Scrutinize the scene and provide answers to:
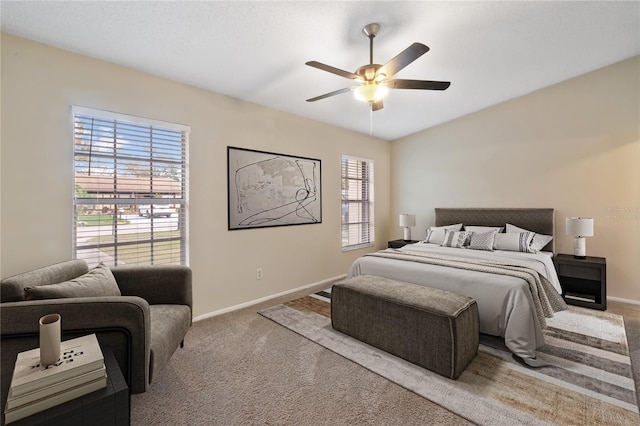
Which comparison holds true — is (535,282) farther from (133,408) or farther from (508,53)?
(133,408)

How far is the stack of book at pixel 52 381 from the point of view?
99 cm

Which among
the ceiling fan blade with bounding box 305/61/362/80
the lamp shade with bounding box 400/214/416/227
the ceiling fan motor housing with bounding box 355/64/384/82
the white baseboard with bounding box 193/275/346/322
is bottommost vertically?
the white baseboard with bounding box 193/275/346/322

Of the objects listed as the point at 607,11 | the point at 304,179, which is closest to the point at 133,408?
the point at 304,179

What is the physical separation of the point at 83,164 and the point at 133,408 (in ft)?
6.30

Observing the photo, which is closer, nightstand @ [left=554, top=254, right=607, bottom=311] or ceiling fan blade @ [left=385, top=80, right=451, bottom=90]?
ceiling fan blade @ [left=385, top=80, right=451, bottom=90]

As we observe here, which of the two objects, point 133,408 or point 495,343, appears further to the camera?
point 495,343

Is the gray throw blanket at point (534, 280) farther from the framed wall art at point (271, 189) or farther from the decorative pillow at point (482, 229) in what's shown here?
the framed wall art at point (271, 189)

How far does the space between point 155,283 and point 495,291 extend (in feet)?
8.88

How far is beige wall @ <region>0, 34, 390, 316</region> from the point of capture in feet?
6.85

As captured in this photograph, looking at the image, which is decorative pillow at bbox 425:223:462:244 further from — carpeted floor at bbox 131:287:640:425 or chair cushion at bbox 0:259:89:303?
chair cushion at bbox 0:259:89:303

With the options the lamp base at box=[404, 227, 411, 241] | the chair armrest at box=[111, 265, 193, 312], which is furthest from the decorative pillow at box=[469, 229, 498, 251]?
the chair armrest at box=[111, 265, 193, 312]

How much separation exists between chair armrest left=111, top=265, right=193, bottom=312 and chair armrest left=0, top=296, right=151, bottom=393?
0.67 metres

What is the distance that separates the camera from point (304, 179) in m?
4.01

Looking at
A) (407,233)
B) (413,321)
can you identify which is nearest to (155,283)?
(413,321)
